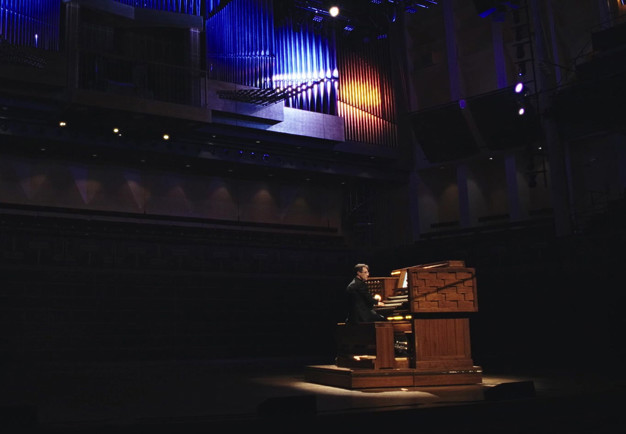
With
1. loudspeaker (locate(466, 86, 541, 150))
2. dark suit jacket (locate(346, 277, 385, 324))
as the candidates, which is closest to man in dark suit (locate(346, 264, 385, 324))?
dark suit jacket (locate(346, 277, 385, 324))

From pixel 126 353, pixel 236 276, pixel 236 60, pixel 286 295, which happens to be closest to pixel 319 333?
pixel 286 295

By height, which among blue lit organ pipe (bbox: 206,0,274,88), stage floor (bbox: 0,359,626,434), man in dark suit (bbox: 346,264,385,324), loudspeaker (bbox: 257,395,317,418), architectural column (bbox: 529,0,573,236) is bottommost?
stage floor (bbox: 0,359,626,434)

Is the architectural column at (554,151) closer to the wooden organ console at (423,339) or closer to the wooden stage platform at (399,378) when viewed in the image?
the wooden organ console at (423,339)

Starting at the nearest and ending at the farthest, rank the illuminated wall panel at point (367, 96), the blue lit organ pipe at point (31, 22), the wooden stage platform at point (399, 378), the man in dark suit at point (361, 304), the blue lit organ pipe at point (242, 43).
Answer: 1. the wooden stage platform at point (399, 378)
2. the man in dark suit at point (361, 304)
3. the blue lit organ pipe at point (31, 22)
4. the blue lit organ pipe at point (242, 43)
5. the illuminated wall panel at point (367, 96)

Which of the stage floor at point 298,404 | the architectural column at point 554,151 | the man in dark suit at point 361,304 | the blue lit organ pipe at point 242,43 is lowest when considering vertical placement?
the stage floor at point 298,404

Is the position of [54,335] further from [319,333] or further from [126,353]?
[319,333]

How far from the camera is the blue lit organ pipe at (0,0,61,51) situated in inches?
411

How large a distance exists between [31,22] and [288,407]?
9335 millimetres

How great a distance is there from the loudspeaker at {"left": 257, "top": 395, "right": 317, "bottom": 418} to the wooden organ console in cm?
196

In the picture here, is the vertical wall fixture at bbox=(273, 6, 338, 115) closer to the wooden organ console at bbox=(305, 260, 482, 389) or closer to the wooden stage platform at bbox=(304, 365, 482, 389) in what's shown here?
the wooden organ console at bbox=(305, 260, 482, 389)

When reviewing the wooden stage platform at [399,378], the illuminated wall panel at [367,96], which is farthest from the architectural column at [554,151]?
the wooden stage platform at [399,378]

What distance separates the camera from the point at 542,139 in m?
13.5

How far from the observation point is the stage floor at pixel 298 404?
11.8 feet

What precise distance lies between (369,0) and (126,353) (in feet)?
30.2
